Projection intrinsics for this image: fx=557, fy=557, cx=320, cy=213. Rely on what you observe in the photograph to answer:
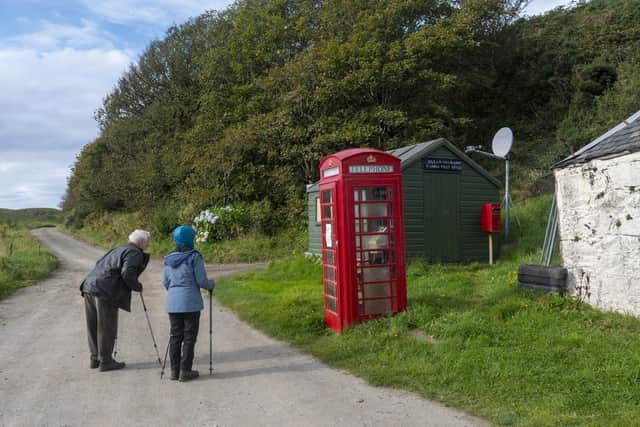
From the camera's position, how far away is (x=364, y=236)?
27.0 feet

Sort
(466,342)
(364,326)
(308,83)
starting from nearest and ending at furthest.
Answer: (466,342) < (364,326) < (308,83)

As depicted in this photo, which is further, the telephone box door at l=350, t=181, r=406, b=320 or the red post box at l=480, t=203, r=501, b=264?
the red post box at l=480, t=203, r=501, b=264

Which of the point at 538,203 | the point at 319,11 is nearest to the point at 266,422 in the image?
the point at 538,203

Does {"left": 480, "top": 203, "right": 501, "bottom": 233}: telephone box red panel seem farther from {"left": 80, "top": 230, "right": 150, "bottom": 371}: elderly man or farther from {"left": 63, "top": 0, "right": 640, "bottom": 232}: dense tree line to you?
{"left": 80, "top": 230, "right": 150, "bottom": 371}: elderly man

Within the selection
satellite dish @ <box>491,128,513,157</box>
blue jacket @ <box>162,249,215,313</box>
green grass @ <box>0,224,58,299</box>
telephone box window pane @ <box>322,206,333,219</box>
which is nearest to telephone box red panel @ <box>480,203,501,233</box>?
satellite dish @ <box>491,128,513,157</box>

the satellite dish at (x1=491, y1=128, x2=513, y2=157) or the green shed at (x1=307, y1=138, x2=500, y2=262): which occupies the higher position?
the satellite dish at (x1=491, y1=128, x2=513, y2=157)

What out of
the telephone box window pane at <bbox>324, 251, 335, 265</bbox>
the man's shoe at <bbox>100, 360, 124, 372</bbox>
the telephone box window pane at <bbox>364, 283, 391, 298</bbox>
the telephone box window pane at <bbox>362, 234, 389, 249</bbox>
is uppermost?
the telephone box window pane at <bbox>362, 234, 389, 249</bbox>

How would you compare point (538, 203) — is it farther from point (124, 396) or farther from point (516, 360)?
point (124, 396)

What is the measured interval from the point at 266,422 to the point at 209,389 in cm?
132

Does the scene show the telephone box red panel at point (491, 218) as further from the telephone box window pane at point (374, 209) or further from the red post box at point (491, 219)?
the telephone box window pane at point (374, 209)

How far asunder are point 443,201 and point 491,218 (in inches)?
49.9

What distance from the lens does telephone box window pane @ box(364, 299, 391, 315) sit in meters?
8.30

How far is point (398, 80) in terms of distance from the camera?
22.3 meters

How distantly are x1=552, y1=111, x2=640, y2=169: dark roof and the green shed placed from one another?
4.95 meters
